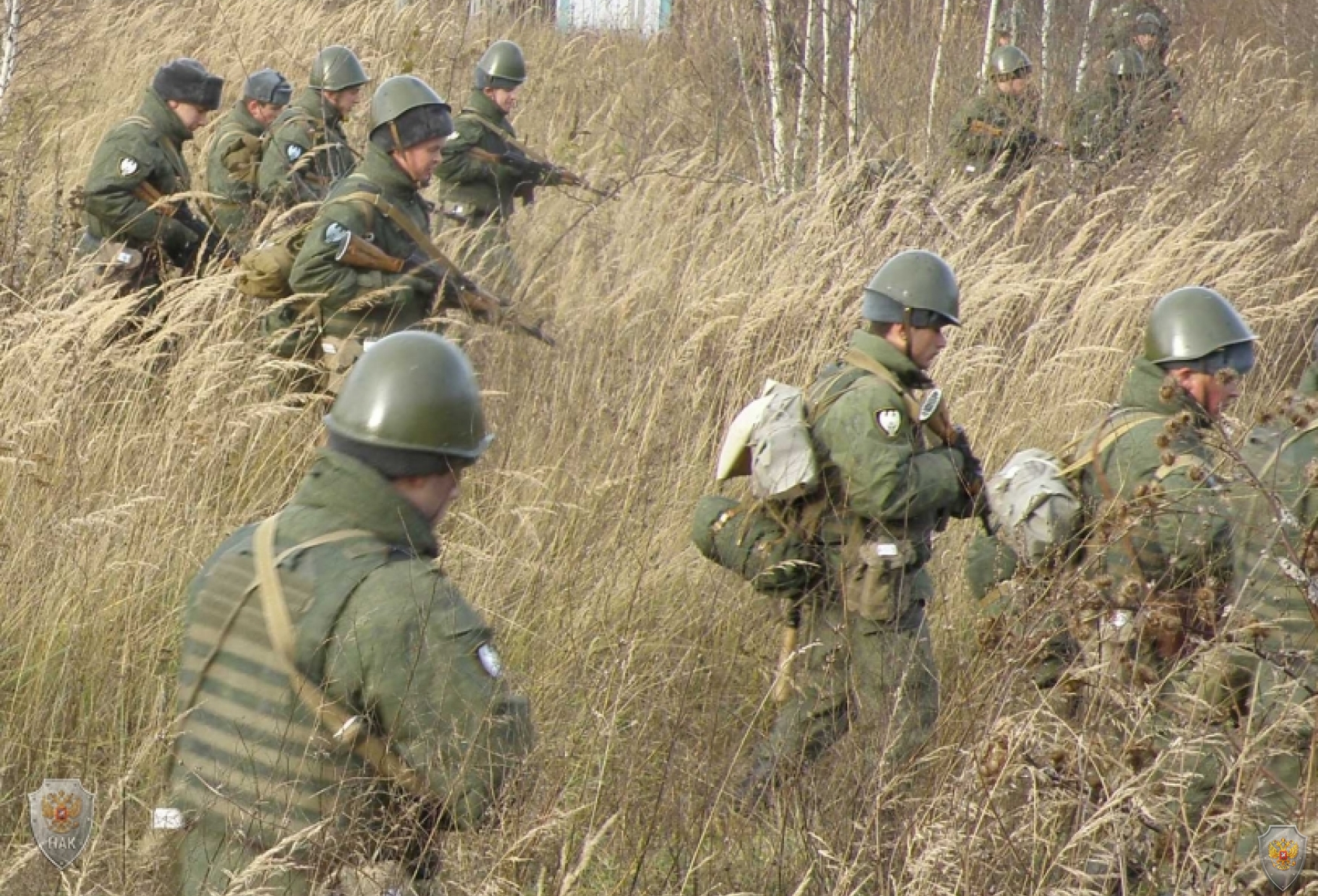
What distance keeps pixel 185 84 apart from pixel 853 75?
3.88 metres

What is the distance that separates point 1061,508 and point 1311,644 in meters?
0.78

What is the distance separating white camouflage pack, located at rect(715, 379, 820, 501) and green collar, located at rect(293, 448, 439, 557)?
80.8 inches

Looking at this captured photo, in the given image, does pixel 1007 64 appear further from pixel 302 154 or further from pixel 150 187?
pixel 150 187

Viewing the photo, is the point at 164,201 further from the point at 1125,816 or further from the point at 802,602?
the point at 1125,816

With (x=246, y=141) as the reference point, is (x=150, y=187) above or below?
above

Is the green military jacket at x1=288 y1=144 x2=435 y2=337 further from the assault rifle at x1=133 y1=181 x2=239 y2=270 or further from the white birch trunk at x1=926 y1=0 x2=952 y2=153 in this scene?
the white birch trunk at x1=926 y1=0 x2=952 y2=153

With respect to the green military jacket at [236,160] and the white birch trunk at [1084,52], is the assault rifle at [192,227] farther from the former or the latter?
the white birch trunk at [1084,52]

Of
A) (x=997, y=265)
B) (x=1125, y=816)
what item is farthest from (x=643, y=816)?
(x=997, y=265)

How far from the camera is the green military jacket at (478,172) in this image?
9.67 metres

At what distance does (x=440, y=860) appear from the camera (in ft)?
9.80

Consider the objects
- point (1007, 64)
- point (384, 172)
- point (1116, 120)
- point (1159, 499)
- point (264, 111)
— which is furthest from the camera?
point (1007, 64)

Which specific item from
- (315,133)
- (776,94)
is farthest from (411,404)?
(776,94)

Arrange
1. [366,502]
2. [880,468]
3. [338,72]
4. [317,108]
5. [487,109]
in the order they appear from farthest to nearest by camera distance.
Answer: [487,109], [317,108], [338,72], [880,468], [366,502]

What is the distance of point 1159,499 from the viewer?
412 centimetres
